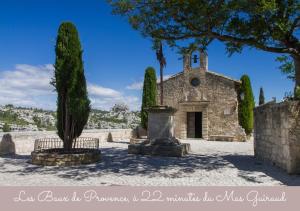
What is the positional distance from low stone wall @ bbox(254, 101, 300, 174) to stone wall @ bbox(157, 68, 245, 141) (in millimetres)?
11007

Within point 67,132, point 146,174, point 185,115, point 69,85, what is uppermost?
point 69,85

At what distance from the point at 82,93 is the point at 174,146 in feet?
13.5

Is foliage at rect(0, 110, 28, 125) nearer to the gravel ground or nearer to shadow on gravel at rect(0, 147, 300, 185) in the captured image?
shadow on gravel at rect(0, 147, 300, 185)

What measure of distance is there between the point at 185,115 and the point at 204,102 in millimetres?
1850

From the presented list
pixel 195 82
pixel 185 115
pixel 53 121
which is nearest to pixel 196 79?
pixel 195 82

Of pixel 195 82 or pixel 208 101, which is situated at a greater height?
pixel 195 82

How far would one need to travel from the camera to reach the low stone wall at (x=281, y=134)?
764cm

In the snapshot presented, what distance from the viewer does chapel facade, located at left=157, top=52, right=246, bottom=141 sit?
22.0 m

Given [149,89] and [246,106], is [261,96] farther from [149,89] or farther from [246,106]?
[149,89]

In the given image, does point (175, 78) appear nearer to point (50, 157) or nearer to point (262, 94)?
point (262, 94)

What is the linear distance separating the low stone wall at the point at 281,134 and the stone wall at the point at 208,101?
11.0 metres

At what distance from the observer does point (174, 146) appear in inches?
460

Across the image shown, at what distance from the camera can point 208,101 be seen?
890 inches
